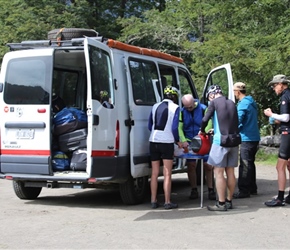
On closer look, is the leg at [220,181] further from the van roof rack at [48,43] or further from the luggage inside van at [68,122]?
the van roof rack at [48,43]

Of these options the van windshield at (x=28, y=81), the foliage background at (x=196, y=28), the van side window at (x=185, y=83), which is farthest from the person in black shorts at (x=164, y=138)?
the foliage background at (x=196, y=28)

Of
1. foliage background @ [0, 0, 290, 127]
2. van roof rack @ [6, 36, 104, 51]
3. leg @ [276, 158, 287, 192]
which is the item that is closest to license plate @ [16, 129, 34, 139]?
van roof rack @ [6, 36, 104, 51]

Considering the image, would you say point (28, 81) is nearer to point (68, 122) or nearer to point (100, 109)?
point (68, 122)

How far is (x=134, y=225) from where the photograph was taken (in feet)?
22.4

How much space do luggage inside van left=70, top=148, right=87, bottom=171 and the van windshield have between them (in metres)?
0.93

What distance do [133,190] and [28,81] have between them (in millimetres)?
2360

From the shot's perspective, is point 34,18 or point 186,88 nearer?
point 186,88

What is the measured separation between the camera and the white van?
7543 mm

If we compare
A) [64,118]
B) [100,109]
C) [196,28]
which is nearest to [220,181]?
[100,109]

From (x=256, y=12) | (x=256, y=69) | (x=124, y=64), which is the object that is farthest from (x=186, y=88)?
(x=256, y=12)

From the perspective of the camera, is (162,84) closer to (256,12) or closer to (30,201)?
(30,201)

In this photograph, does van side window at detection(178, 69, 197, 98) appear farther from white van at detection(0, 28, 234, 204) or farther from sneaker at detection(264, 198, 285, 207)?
sneaker at detection(264, 198, 285, 207)

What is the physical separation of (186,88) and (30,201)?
12.3 feet

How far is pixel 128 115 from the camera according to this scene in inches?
317
